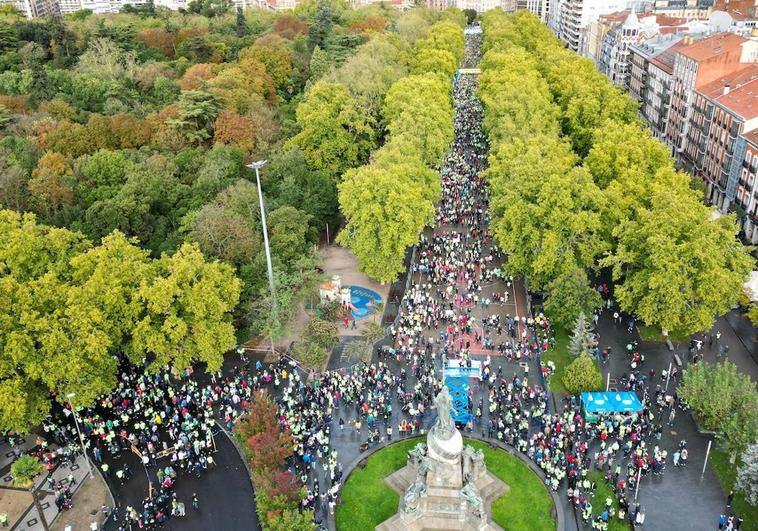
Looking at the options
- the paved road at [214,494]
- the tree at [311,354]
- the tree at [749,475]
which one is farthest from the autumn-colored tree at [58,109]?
the tree at [749,475]

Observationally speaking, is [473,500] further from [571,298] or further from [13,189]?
[13,189]

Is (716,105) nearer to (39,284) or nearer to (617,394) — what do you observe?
(617,394)

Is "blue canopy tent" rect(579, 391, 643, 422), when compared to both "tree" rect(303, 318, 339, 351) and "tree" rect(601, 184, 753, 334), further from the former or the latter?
"tree" rect(303, 318, 339, 351)

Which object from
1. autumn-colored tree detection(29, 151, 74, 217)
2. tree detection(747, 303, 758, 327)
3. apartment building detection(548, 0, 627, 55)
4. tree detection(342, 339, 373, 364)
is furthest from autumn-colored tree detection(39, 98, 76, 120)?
apartment building detection(548, 0, 627, 55)

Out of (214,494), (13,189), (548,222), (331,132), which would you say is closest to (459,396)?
(214,494)

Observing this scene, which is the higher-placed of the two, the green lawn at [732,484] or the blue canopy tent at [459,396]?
the blue canopy tent at [459,396]

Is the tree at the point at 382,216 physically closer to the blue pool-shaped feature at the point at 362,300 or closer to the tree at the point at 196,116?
the blue pool-shaped feature at the point at 362,300
